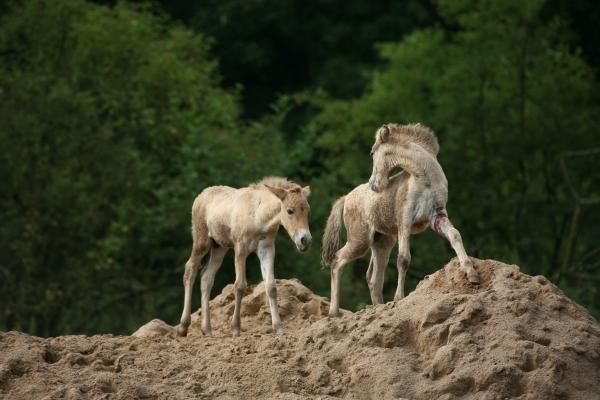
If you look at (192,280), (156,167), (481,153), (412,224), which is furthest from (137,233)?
(412,224)

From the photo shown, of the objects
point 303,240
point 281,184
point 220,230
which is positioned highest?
point 281,184

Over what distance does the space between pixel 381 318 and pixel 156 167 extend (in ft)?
65.8

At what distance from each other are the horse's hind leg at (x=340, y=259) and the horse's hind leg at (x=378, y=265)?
162 mm

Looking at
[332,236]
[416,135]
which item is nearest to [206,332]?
[332,236]

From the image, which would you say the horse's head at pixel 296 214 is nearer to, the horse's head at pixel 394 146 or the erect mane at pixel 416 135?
the horse's head at pixel 394 146

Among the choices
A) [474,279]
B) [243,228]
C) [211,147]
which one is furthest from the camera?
[211,147]

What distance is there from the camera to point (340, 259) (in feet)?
53.1

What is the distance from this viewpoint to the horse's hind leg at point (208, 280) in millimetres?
17062

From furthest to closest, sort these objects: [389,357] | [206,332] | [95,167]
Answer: [95,167] < [206,332] < [389,357]

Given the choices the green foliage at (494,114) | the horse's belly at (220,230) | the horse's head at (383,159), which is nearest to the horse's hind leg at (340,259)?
the horse's head at (383,159)

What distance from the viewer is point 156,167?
33281 millimetres

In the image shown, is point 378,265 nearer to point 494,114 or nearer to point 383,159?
point 383,159

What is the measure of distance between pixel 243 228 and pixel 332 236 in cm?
108

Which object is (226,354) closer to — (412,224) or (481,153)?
(412,224)
